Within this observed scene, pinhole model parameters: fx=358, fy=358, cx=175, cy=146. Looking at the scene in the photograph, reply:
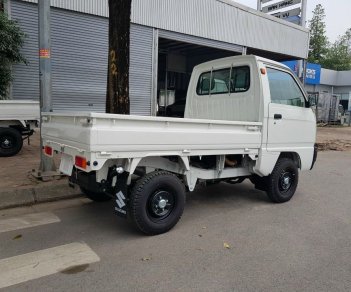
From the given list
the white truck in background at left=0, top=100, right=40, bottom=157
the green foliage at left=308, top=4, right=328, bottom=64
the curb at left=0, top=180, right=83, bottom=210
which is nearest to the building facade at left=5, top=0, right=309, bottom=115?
the white truck in background at left=0, top=100, right=40, bottom=157

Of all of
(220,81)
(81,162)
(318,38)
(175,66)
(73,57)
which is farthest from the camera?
(318,38)

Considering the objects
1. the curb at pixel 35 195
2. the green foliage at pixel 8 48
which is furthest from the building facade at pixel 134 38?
the curb at pixel 35 195

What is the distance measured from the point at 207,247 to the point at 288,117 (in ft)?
9.19

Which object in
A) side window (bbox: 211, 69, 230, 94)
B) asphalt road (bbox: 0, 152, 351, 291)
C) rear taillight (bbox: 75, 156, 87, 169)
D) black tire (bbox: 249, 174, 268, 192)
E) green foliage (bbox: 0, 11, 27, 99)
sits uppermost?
green foliage (bbox: 0, 11, 27, 99)

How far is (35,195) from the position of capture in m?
5.69

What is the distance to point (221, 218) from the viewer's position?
16.7 ft

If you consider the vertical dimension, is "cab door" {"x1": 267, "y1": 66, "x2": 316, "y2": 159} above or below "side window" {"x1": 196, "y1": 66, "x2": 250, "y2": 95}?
below

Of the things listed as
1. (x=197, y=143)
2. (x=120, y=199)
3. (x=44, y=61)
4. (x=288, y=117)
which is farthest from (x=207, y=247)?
(x=44, y=61)

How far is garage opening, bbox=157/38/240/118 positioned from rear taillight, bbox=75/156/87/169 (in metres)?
15.5

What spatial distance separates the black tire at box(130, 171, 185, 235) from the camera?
410 cm

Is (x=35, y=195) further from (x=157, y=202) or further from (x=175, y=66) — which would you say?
(x=175, y=66)

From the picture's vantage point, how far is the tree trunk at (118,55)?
5.96 metres

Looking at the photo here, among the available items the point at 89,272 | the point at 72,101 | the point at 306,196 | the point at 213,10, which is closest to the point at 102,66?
the point at 72,101

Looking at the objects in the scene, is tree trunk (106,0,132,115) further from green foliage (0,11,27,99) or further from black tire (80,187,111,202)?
green foliage (0,11,27,99)
